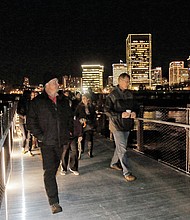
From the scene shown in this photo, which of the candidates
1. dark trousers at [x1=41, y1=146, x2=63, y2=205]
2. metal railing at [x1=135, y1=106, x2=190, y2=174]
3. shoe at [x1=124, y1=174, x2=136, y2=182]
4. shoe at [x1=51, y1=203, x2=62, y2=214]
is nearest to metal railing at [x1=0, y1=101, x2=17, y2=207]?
dark trousers at [x1=41, y1=146, x2=63, y2=205]

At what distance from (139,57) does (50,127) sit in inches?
7571

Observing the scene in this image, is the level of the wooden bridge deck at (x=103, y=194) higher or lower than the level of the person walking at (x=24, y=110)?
lower

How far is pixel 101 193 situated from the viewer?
465cm

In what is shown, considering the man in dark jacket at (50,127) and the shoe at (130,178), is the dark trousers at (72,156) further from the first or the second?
the man in dark jacket at (50,127)

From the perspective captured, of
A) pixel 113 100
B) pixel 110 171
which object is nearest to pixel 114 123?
pixel 113 100

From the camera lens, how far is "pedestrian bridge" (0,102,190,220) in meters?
3.89

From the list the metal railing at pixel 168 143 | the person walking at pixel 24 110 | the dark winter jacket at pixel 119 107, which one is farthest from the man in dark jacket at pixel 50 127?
the metal railing at pixel 168 143

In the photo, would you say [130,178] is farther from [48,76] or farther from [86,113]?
[48,76]

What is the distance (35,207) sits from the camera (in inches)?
164

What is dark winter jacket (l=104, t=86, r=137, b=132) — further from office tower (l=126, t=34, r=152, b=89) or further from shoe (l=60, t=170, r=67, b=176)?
office tower (l=126, t=34, r=152, b=89)

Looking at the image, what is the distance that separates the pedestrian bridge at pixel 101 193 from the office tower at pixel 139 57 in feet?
566

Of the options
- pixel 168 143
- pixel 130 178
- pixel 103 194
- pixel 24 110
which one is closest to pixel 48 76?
pixel 103 194

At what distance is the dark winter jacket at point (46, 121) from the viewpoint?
3779 millimetres

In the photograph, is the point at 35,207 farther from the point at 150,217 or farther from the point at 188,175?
the point at 188,175
